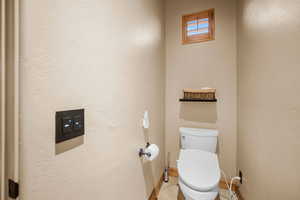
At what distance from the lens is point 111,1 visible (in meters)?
0.80

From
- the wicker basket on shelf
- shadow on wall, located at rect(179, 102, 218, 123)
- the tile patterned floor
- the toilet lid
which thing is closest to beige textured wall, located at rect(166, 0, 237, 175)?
shadow on wall, located at rect(179, 102, 218, 123)

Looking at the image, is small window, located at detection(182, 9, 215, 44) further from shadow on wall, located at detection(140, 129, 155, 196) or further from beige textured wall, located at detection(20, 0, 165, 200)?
shadow on wall, located at detection(140, 129, 155, 196)

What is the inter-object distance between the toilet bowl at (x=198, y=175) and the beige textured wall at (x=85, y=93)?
0.40 meters

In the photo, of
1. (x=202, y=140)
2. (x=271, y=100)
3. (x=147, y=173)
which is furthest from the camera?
(x=202, y=140)

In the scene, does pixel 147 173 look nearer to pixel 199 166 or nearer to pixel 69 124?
pixel 199 166

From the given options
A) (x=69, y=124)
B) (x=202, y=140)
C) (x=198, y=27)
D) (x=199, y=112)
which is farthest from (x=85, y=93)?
(x=198, y=27)

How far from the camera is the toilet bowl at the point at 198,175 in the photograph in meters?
1.09

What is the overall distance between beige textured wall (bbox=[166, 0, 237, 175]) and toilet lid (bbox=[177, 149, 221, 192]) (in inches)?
18.9

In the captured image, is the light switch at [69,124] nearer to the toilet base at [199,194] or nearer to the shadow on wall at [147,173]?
the shadow on wall at [147,173]

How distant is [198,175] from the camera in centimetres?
122

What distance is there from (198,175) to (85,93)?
1196 millimetres

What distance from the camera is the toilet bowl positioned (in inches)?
43.1

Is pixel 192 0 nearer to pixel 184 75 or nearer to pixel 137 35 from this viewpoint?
pixel 184 75

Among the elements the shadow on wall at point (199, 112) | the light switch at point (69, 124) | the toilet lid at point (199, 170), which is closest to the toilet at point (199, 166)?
the toilet lid at point (199, 170)
